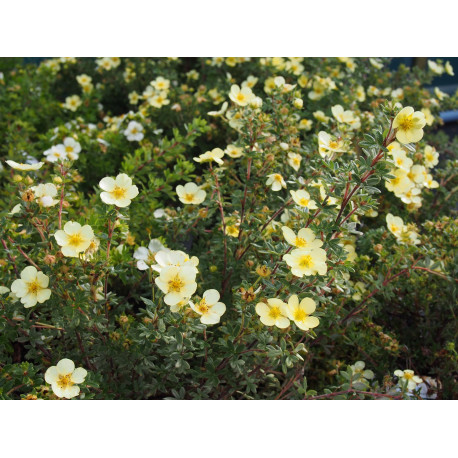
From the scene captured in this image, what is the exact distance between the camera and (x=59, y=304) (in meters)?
1.41

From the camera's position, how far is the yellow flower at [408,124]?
117 centimetres

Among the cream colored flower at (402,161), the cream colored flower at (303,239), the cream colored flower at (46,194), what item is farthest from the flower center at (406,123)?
the cream colored flower at (46,194)

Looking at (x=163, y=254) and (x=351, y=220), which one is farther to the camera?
(x=351, y=220)

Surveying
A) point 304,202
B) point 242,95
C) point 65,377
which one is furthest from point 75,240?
point 242,95

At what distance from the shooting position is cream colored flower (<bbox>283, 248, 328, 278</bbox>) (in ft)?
4.00

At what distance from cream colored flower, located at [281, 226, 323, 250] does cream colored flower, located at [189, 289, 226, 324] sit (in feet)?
0.75

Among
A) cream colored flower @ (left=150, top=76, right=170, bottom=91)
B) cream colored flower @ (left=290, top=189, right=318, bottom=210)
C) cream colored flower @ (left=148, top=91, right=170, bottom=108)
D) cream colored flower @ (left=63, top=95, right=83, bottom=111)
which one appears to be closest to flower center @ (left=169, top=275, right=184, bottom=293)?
cream colored flower @ (left=290, top=189, right=318, bottom=210)

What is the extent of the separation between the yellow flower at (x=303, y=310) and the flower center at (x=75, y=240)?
0.53m

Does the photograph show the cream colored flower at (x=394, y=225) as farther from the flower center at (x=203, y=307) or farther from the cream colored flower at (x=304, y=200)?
the flower center at (x=203, y=307)

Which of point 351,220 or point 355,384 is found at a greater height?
point 351,220

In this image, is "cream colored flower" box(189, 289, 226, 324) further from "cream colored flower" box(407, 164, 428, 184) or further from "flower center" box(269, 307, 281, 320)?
"cream colored flower" box(407, 164, 428, 184)

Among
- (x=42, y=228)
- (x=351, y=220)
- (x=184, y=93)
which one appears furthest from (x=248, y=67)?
(x=42, y=228)

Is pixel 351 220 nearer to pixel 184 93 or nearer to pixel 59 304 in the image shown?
pixel 59 304

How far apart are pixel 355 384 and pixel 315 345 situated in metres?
0.35
